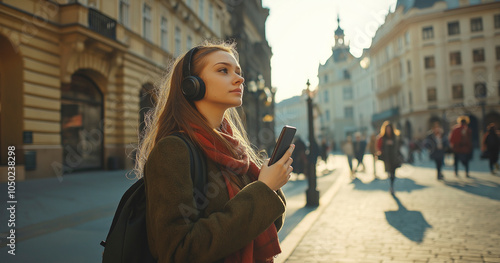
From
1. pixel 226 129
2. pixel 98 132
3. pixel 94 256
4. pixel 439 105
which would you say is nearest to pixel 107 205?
pixel 94 256

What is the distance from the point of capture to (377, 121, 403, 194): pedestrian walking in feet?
27.6

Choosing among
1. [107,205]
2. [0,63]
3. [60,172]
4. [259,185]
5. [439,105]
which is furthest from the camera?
[439,105]

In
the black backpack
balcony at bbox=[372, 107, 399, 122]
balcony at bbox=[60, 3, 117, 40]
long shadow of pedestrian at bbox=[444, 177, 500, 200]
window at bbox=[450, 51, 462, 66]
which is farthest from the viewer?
balcony at bbox=[372, 107, 399, 122]

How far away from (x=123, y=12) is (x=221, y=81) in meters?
14.7

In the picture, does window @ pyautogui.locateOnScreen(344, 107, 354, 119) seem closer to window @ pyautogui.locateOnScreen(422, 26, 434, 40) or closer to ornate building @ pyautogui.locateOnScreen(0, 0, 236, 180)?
window @ pyautogui.locateOnScreen(422, 26, 434, 40)

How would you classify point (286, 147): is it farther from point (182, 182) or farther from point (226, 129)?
point (182, 182)

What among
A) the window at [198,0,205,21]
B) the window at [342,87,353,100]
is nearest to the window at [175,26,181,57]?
the window at [198,0,205,21]

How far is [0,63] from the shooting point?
404 inches

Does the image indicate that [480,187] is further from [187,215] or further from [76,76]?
[76,76]

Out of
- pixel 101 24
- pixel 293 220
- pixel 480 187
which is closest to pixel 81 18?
pixel 101 24

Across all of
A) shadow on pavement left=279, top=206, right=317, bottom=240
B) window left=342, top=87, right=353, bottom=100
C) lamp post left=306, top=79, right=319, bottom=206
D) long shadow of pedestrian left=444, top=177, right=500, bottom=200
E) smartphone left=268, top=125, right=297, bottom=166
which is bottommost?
shadow on pavement left=279, top=206, right=317, bottom=240

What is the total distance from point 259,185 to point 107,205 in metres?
5.94

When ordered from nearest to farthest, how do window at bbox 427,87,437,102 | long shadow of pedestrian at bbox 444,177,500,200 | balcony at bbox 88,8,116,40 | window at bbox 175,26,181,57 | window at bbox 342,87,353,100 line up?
long shadow of pedestrian at bbox 444,177,500,200
balcony at bbox 88,8,116,40
window at bbox 175,26,181,57
window at bbox 427,87,437,102
window at bbox 342,87,353,100

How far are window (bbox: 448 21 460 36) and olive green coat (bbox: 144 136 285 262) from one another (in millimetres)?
46747
